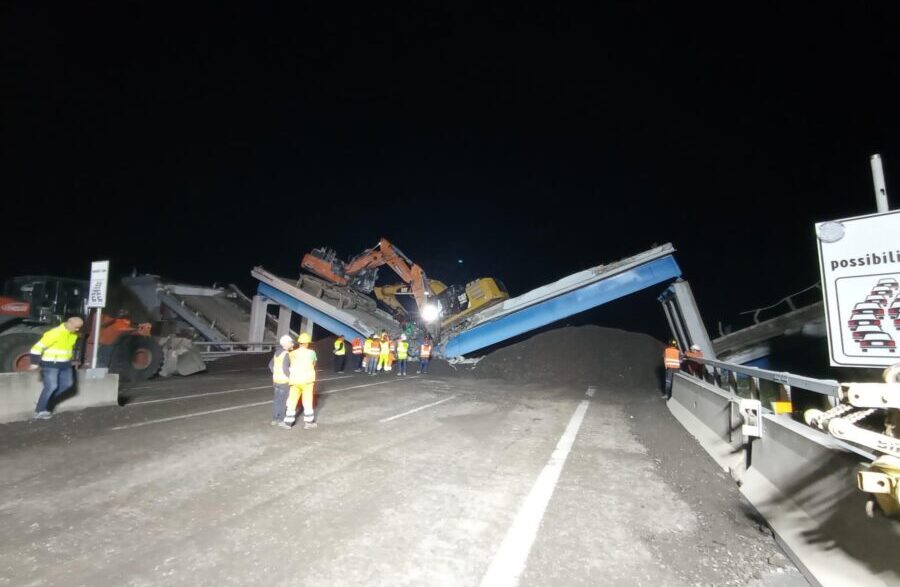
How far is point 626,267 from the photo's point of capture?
1359 centimetres

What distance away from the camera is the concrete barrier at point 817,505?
231 centimetres

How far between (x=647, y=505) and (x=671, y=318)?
12.8m

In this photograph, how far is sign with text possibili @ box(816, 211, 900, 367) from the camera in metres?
2.53

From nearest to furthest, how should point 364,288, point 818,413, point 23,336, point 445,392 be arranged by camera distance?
point 818,413
point 23,336
point 445,392
point 364,288

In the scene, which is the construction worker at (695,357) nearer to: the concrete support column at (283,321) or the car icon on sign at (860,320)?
the car icon on sign at (860,320)

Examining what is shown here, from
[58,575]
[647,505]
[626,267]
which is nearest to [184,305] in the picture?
[626,267]

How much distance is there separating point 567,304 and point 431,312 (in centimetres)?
518

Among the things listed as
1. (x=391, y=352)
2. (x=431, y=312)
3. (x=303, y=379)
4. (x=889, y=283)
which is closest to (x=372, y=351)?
(x=391, y=352)

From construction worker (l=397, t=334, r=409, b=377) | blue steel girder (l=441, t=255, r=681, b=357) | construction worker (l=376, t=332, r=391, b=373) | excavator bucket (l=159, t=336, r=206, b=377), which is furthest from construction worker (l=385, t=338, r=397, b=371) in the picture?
excavator bucket (l=159, t=336, r=206, b=377)

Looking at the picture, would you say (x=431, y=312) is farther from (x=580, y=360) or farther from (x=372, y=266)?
(x=580, y=360)

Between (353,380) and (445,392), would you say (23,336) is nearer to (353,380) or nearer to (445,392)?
(353,380)

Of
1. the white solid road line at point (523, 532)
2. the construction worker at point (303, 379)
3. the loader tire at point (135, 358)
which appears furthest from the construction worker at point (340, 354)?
the white solid road line at point (523, 532)

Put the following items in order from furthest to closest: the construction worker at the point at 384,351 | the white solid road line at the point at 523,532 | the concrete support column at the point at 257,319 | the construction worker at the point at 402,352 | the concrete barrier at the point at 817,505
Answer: the concrete support column at the point at 257,319 → the construction worker at the point at 402,352 → the construction worker at the point at 384,351 → the white solid road line at the point at 523,532 → the concrete barrier at the point at 817,505

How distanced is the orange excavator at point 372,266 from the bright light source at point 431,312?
0.16 metres
